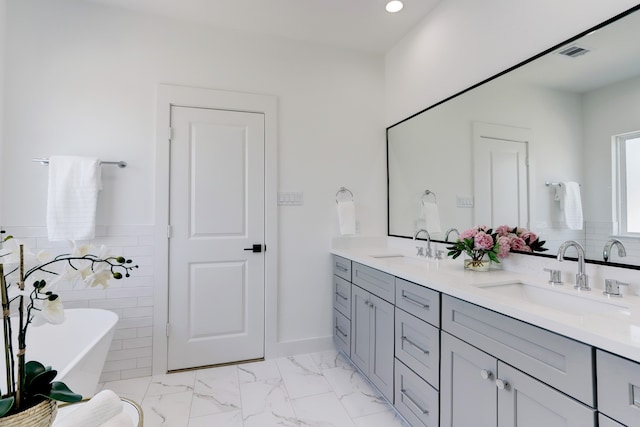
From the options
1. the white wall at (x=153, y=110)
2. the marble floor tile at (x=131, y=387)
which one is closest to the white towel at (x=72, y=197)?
the white wall at (x=153, y=110)

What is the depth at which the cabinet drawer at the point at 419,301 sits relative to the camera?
1.51 metres

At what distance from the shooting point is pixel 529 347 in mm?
1084

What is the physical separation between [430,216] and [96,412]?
2214 millimetres

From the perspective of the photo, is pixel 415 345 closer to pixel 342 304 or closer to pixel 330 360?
pixel 342 304

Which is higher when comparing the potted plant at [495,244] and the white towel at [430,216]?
the white towel at [430,216]

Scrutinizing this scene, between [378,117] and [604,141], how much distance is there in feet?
6.04

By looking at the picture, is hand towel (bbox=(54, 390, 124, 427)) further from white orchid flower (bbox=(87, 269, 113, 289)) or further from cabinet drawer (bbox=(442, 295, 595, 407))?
cabinet drawer (bbox=(442, 295, 595, 407))

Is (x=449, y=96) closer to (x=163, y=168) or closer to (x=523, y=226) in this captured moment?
(x=523, y=226)

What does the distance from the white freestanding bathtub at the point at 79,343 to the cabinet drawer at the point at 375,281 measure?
1599 millimetres

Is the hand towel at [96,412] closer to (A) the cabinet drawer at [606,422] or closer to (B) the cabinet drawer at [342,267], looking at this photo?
(A) the cabinet drawer at [606,422]

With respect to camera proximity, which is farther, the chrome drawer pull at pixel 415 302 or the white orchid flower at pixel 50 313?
the chrome drawer pull at pixel 415 302

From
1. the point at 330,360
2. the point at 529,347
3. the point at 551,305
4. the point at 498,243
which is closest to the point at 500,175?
the point at 498,243

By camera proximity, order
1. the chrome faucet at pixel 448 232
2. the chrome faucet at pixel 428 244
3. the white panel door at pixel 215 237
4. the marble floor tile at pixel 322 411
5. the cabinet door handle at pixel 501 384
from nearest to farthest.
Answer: the cabinet door handle at pixel 501 384 < the marble floor tile at pixel 322 411 < the chrome faucet at pixel 448 232 < the chrome faucet at pixel 428 244 < the white panel door at pixel 215 237

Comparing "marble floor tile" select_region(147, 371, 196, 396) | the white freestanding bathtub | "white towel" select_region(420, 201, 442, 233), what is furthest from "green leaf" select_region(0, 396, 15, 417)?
"white towel" select_region(420, 201, 442, 233)
